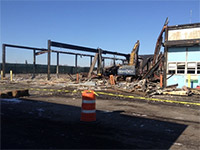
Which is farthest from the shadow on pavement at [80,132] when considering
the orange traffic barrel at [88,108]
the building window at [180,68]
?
the building window at [180,68]

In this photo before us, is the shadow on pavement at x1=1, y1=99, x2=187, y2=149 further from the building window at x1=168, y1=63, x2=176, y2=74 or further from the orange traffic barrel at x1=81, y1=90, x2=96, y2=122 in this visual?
the building window at x1=168, y1=63, x2=176, y2=74

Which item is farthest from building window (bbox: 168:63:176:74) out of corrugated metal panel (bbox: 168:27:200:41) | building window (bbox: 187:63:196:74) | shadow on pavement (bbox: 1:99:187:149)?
shadow on pavement (bbox: 1:99:187:149)

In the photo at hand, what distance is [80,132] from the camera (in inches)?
201

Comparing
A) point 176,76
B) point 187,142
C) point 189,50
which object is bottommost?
point 187,142

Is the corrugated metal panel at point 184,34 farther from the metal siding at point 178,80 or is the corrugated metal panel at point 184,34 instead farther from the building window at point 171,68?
the metal siding at point 178,80

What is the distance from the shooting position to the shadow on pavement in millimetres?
4223

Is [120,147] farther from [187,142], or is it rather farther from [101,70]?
[101,70]

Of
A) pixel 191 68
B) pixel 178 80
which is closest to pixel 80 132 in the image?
pixel 178 80

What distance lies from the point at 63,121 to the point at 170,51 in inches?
589

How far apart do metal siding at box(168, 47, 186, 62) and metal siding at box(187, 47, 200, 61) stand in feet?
1.65

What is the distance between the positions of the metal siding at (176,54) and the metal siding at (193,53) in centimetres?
50

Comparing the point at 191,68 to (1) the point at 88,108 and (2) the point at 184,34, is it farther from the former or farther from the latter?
(1) the point at 88,108

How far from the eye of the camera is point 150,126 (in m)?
6.05

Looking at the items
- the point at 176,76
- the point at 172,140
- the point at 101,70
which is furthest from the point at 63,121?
the point at 101,70
